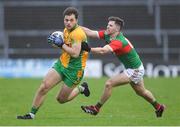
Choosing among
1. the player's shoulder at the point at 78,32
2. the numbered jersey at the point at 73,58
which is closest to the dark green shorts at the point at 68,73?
the numbered jersey at the point at 73,58

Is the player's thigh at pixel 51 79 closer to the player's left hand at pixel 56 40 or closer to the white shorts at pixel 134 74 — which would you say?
the player's left hand at pixel 56 40

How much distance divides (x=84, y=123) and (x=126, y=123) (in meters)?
0.79

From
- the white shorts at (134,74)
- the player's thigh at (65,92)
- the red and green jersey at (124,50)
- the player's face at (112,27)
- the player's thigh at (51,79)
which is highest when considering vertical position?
the player's face at (112,27)

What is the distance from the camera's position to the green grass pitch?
13195mm

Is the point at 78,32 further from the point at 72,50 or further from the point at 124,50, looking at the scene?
the point at 124,50

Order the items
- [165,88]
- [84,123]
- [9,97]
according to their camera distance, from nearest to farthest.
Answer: [84,123] < [9,97] < [165,88]

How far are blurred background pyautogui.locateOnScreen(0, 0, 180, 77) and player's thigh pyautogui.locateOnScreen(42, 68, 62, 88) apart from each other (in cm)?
2016

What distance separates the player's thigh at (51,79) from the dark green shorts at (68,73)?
11cm

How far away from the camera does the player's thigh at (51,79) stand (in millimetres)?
13523

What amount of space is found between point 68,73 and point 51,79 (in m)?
0.46

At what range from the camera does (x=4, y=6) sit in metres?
37.7

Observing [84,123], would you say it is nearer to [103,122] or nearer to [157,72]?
[103,122]

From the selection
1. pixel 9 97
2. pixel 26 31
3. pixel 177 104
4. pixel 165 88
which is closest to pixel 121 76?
pixel 177 104

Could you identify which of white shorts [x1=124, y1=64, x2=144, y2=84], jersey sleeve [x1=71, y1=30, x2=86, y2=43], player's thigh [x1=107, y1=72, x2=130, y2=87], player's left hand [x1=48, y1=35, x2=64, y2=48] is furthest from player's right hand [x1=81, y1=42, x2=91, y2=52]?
white shorts [x1=124, y1=64, x2=144, y2=84]
